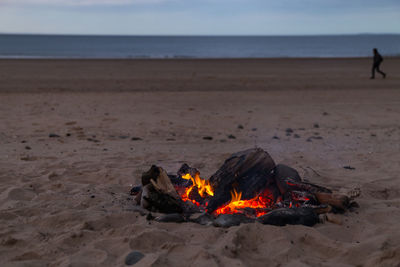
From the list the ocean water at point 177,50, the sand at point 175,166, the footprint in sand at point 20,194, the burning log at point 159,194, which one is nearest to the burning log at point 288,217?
the sand at point 175,166

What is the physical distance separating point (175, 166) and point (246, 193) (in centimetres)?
194

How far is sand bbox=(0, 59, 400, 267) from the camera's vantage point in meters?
3.58

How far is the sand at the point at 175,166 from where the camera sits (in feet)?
11.7

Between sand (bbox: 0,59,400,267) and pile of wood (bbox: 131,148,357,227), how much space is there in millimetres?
187

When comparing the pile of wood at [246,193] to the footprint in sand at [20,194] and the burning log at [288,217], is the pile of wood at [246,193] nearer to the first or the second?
the burning log at [288,217]

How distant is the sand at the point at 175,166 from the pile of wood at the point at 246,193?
187 mm

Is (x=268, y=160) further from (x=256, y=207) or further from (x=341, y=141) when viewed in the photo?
(x=341, y=141)

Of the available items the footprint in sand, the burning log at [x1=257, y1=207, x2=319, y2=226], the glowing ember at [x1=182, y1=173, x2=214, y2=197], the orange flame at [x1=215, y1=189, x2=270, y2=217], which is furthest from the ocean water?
the burning log at [x1=257, y1=207, x2=319, y2=226]

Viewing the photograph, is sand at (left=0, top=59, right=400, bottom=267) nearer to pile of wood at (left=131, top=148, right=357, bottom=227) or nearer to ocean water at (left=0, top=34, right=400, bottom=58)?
pile of wood at (left=131, top=148, right=357, bottom=227)

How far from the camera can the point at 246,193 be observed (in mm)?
4531

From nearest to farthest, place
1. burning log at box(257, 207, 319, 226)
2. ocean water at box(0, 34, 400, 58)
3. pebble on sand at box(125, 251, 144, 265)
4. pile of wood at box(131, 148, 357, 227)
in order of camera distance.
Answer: pebble on sand at box(125, 251, 144, 265), burning log at box(257, 207, 319, 226), pile of wood at box(131, 148, 357, 227), ocean water at box(0, 34, 400, 58)

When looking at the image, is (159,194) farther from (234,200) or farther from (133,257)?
(133,257)

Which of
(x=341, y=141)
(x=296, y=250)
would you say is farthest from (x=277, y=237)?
(x=341, y=141)

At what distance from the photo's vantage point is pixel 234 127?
9281 millimetres
